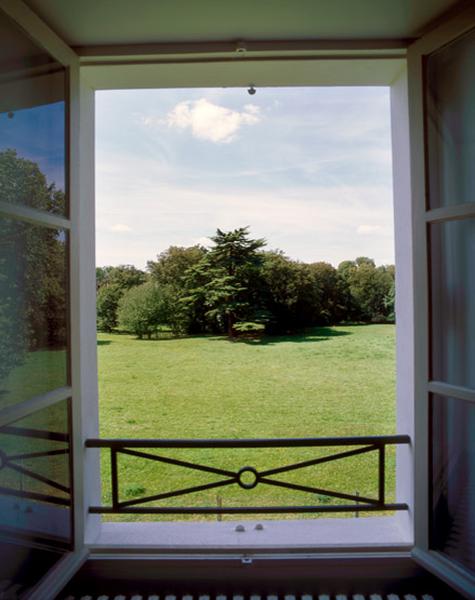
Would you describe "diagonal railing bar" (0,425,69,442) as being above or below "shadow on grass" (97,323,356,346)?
below

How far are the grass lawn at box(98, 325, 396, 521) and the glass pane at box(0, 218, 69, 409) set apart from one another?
5.69 ft

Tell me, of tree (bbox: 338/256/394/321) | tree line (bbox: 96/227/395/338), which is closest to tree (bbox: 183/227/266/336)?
tree line (bbox: 96/227/395/338)

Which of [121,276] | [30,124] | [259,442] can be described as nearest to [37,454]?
[259,442]

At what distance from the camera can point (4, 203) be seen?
2.84ft

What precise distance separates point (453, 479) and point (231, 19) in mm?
1239

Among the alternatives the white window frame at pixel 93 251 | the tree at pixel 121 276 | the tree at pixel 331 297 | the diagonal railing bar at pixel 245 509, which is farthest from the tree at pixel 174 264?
the diagonal railing bar at pixel 245 509

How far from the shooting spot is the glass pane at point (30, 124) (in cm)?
90

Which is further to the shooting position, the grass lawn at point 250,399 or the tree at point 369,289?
the grass lawn at point 250,399

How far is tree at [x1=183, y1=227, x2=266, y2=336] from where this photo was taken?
273 centimetres

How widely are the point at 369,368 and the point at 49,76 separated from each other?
9.91 feet

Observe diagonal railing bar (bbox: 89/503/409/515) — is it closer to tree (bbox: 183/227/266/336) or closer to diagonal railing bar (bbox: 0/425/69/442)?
diagonal railing bar (bbox: 0/425/69/442)

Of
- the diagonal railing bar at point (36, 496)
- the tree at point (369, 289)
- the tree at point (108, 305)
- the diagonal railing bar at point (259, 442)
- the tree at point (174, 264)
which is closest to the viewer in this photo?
the diagonal railing bar at point (36, 496)

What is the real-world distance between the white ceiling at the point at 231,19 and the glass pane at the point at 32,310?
0.51 metres

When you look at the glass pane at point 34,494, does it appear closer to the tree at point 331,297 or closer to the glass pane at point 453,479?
the glass pane at point 453,479
